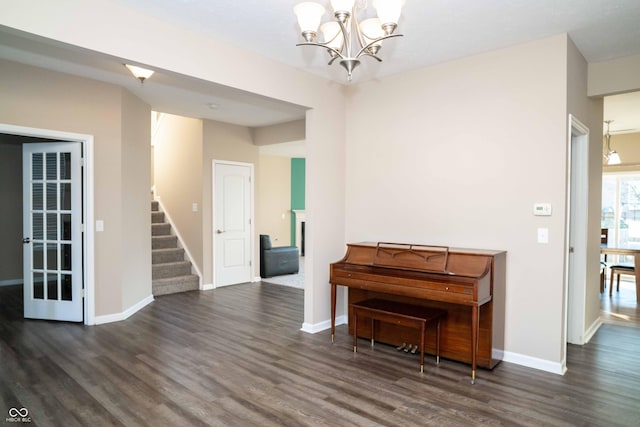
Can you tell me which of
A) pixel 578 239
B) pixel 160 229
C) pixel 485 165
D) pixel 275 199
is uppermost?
pixel 485 165

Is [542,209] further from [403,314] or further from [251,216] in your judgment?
[251,216]

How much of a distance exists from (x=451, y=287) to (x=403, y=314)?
0.47 m

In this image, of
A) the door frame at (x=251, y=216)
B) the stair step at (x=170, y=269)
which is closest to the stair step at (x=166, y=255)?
the stair step at (x=170, y=269)

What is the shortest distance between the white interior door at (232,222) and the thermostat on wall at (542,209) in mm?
4725

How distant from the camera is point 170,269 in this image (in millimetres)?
6262

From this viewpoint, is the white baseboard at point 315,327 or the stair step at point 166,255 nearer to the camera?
the white baseboard at point 315,327

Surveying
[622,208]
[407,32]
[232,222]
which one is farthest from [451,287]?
[622,208]

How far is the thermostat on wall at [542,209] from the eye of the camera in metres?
3.20

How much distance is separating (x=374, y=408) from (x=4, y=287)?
21.7ft

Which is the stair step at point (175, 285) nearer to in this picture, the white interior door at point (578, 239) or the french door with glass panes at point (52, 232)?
the french door with glass panes at point (52, 232)

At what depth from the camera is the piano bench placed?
3154 millimetres

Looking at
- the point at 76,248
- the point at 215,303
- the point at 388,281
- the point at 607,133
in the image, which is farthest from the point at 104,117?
the point at 607,133

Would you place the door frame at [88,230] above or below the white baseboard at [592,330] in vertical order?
above

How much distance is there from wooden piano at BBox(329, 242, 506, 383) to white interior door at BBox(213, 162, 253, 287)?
127 inches
